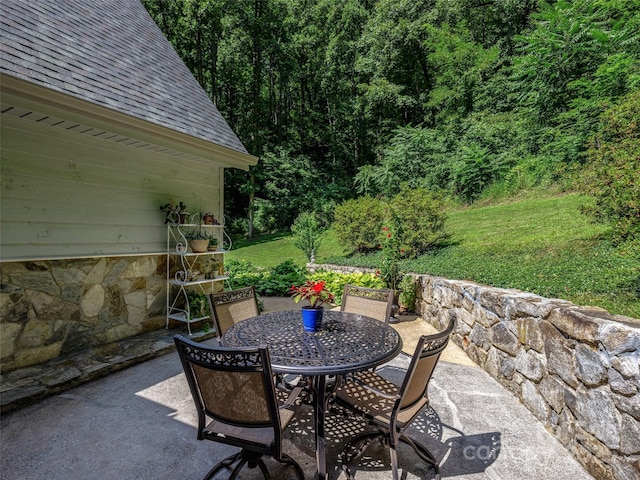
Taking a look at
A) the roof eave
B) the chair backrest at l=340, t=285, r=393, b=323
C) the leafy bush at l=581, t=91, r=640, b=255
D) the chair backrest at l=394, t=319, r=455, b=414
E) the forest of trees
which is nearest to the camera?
the chair backrest at l=394, t=319, r=455, b=414

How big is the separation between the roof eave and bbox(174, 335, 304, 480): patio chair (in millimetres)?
2506

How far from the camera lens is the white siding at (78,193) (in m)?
3.04

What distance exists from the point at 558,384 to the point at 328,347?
1.67 metres

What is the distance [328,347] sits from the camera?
2.04 m

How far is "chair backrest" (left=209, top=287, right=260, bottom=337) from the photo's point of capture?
110 inches

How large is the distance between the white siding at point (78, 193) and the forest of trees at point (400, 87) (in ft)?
29.8

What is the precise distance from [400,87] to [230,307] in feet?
52.5

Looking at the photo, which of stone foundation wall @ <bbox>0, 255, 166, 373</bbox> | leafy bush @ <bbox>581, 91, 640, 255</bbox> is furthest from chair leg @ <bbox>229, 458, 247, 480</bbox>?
leafy bush @ <bbox>581, 91, 640, 255</bbox>

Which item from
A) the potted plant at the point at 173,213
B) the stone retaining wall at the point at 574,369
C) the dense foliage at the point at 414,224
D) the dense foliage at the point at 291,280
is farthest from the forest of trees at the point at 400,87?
the potted plant at the point at 173,213

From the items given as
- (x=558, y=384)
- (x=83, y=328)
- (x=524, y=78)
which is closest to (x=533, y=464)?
(x=558, y=384)

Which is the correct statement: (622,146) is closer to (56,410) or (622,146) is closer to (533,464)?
(533,464)

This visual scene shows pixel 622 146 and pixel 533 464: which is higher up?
pixel 622 146

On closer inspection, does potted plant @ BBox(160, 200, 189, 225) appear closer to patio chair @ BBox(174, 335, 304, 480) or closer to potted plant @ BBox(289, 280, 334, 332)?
potted plant @ BBox(289, 280, 334, 332)

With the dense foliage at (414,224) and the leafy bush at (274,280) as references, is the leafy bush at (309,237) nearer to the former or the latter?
the leafy bush at (274,280)
